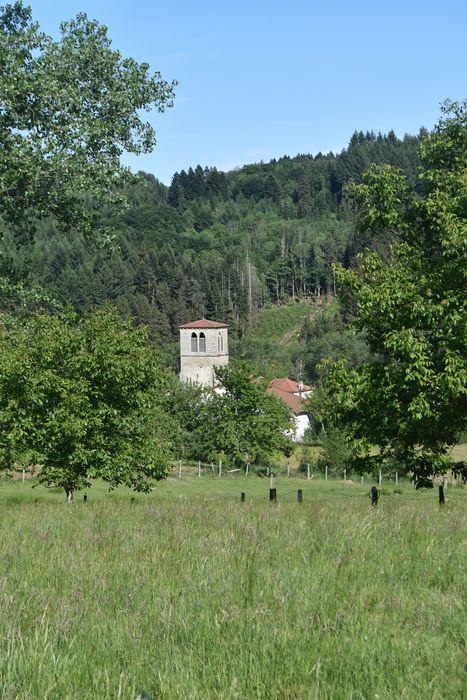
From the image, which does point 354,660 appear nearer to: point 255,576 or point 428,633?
point 428,633

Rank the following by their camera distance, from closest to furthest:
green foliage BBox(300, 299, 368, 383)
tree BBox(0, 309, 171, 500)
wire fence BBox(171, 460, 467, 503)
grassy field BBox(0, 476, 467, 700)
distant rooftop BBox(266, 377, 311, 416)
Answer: grassy field BBox(0, 476, 467, 700)
tree BBox(0, 309, 171, 500)
wire fence BBox(171, 460, 467, 503)
distant rooftop BBox(266, 377, 311, 416)
green foliage BBox(300, 299, 368, 383)

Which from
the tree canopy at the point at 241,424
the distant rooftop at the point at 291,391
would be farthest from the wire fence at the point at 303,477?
the distant rooftop at the point at 291,391

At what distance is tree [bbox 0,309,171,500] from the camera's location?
2270 centimetres

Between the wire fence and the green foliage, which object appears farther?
the green foliage

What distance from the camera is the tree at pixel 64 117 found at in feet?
62.6

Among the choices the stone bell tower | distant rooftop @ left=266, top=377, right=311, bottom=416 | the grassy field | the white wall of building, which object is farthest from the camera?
the white wall of building

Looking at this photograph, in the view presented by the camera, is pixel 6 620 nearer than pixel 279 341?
Yes

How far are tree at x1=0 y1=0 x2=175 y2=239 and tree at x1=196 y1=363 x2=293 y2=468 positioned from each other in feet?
167

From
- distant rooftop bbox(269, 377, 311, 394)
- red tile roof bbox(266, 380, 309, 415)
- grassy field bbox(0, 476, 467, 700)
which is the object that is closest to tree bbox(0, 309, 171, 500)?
grassy field bbox(0, 476, 467, 700)

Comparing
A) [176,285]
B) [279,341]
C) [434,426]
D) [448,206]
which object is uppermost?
[176,285]

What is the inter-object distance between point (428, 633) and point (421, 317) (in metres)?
12.9

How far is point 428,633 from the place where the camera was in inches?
156

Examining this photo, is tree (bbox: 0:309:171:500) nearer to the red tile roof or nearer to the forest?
the forest

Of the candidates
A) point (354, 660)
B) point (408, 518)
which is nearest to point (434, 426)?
point (408, 518)
